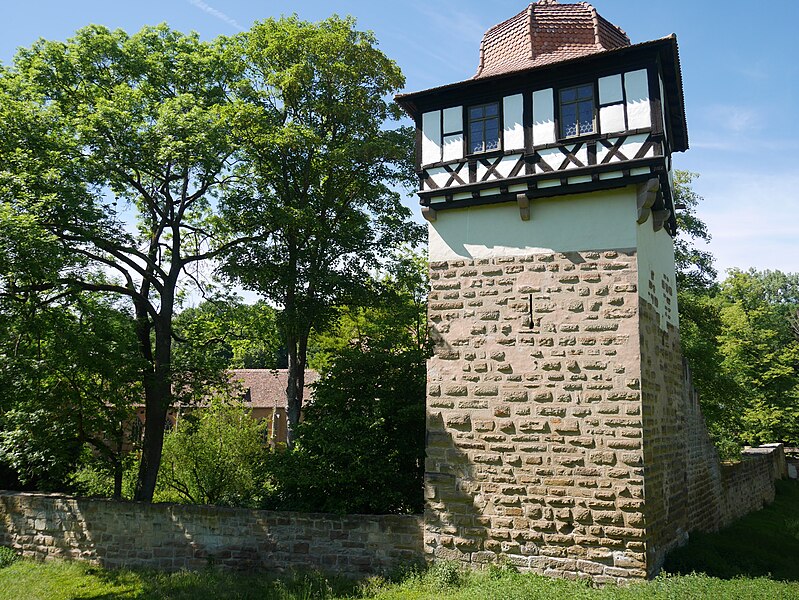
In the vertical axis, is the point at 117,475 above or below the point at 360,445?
below

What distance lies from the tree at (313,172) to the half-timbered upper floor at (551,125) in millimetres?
3457

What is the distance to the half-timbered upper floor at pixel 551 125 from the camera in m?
9.41

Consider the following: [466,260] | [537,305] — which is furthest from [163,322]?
[537,305]

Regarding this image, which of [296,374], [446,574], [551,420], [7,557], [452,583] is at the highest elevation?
[296,374]

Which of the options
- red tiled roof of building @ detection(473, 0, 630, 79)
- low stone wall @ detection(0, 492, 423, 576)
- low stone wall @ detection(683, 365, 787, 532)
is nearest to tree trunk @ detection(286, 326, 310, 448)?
low stone wall @ detection(0, 492, 423, 576)

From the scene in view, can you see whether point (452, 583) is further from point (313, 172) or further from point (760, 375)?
point (760, 375)

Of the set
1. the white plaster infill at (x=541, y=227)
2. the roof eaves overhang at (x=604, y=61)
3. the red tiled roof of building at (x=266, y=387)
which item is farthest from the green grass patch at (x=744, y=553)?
the red tiled roof of building at (x=266, y=387)

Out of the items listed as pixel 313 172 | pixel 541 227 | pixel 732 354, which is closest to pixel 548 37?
pixel 541 227

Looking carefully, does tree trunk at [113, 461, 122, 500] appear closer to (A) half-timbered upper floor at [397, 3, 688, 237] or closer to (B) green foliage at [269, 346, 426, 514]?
(B) green foliage at [269, 346, 426, 514]

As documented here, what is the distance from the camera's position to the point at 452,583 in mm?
9070

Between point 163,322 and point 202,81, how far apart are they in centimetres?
577

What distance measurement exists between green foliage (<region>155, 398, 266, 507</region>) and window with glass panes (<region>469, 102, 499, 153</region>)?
33.2 ft

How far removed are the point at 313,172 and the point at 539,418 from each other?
28.2 feet

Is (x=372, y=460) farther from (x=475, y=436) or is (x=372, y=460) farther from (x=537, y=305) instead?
(x=537, y=305)
